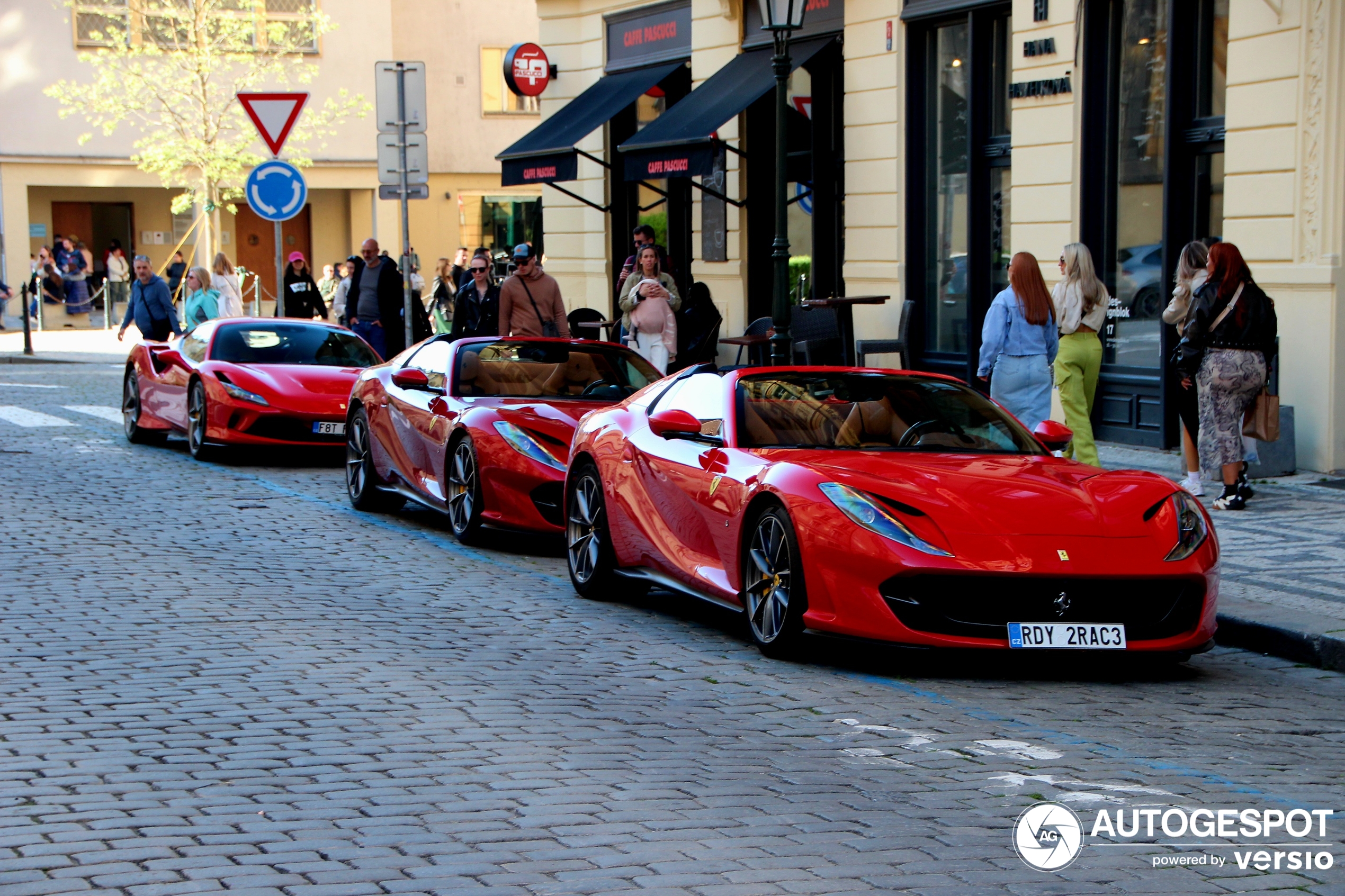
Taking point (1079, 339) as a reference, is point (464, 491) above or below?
below

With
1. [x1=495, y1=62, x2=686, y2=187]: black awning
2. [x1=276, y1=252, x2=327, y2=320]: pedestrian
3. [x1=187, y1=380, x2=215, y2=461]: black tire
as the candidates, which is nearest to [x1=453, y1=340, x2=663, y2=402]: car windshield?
[x1=187, y1=380, x2=215, y2=461]: black tire

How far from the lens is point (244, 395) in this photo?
15242 millimetres

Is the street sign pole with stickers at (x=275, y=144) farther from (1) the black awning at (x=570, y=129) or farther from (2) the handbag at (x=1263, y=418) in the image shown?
(2) the handbag at (x=1263, y=418)

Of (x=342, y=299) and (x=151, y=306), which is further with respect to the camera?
(x=342, y=299)

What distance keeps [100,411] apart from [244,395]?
6303 millimetres

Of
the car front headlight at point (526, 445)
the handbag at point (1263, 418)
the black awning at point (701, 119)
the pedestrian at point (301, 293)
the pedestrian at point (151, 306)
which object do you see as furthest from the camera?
the pedestrian at point (301, 293)

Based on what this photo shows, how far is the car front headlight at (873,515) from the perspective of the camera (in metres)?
6.98

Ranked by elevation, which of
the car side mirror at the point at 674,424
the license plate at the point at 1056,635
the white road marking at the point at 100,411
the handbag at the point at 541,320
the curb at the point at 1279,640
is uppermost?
the handbag at the point at 541,320

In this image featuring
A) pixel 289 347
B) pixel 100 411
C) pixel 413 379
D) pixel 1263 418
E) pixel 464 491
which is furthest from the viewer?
pixel 100 411

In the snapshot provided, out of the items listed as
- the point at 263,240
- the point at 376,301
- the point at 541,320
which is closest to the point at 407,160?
the point at 376,301

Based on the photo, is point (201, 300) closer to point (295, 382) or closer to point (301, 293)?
point (301, 293)

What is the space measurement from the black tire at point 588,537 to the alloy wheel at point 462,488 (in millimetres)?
1468

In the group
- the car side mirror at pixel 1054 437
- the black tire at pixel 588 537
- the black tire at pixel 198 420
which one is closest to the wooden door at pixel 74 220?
the black tire at pixel 198 420

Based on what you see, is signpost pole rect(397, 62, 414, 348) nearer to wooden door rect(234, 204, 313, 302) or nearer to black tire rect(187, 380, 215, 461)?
black tire rect(187, 380, 215, 461)
